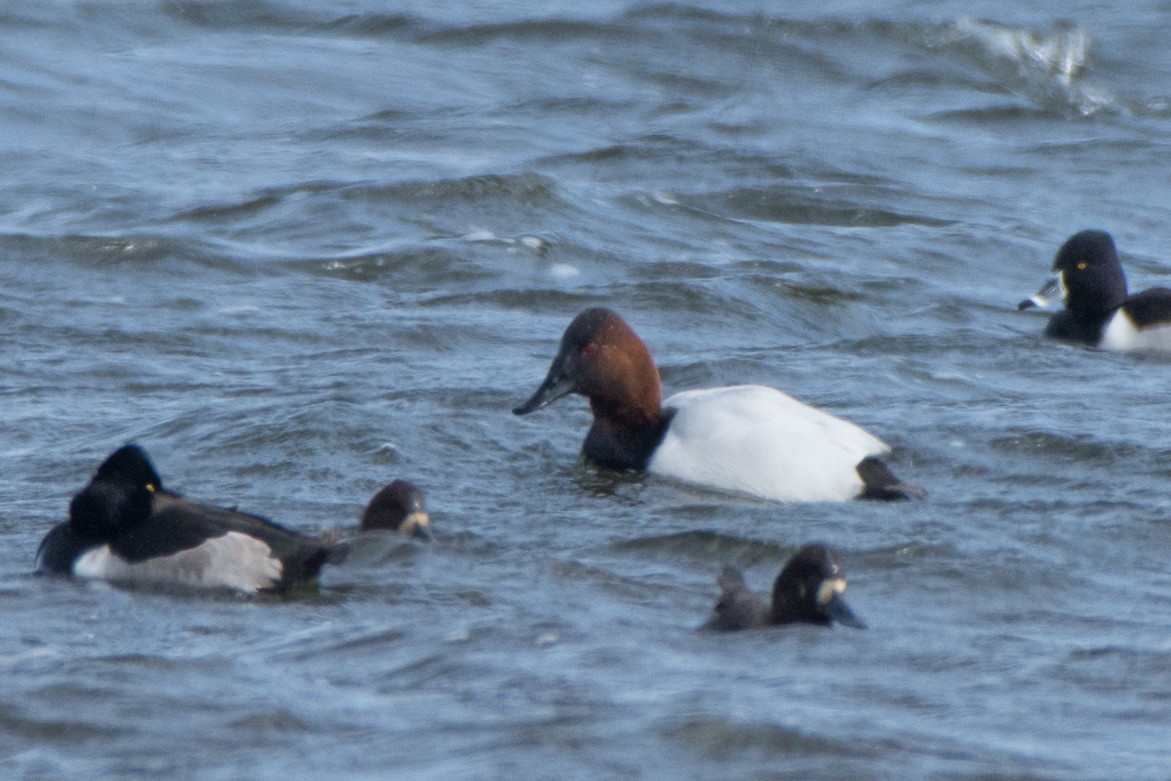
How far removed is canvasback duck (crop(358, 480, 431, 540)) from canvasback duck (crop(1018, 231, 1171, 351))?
210 inches

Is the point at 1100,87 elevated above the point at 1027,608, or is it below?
above

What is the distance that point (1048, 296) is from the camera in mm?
11508

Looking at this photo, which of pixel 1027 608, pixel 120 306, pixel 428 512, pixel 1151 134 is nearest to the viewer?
pixel 1027 608

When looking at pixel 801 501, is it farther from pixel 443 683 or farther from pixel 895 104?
pixel 895 104

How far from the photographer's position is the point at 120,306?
35.4 feet

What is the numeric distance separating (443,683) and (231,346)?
16.3 feet

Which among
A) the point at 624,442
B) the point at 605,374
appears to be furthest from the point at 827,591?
the point at 605,374

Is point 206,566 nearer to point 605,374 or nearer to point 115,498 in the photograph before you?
point 115,498

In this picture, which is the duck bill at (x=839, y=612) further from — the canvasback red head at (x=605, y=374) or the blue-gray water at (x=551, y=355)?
the canvasback red head at (x=605, y=374)

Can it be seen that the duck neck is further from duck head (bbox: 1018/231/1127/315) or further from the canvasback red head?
duck head (bbox: 1018/231/1127/315)

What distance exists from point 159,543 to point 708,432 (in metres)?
2.48

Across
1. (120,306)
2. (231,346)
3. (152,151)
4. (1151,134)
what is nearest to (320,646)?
(231,346)

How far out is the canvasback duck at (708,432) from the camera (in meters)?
7.75

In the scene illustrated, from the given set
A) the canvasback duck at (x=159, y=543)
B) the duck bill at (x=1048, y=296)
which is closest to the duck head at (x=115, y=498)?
the canvasback duck at (x=159, y=543)
